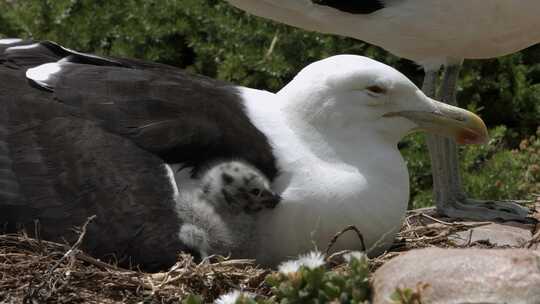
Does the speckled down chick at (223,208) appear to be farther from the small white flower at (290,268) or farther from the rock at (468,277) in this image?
the rock at (468,277)

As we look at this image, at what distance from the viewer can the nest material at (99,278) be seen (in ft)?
15.4

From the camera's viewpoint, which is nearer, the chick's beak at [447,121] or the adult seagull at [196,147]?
the adult seagull at [196,147]

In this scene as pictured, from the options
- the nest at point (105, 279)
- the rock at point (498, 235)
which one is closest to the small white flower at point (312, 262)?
the nest at point (105, 279)

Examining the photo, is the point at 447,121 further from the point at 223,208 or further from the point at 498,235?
the point at 223,208

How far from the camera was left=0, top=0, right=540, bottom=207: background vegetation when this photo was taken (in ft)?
27.8

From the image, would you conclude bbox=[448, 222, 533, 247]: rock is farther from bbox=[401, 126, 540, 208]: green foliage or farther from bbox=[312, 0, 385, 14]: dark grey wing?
bbox=[312, 0, 385, 14]: dark grey wing

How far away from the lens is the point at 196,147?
5125 millimetres

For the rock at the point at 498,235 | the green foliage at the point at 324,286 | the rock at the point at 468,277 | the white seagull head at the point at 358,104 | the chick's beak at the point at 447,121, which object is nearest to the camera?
the rock at the point at 468,277

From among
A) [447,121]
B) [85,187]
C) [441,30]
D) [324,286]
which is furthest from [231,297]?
[441,30]

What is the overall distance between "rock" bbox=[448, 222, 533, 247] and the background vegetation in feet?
5.67

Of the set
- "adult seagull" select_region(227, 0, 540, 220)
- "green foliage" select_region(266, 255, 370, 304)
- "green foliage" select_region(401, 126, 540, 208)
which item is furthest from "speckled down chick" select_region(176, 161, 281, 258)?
"green foliage" select_region(401, 126, 540, 208)

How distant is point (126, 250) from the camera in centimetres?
499

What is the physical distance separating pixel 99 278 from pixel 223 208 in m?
0.60

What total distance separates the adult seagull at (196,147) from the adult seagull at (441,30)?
981 millimetres
